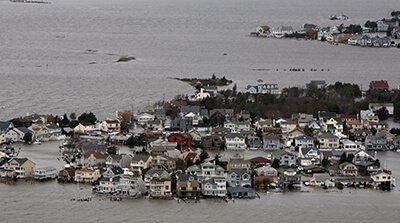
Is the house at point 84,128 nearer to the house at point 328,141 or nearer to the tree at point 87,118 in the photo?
the tree at point 87,118

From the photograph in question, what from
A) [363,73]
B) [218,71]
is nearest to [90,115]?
[218,71]

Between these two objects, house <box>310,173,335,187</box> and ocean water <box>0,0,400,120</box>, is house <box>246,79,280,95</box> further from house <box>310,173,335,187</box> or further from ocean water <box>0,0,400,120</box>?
house <box>310,173,335,187</box>

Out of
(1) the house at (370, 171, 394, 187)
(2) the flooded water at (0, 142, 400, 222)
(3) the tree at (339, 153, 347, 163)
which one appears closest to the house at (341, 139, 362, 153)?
(3) the tree at (339, 153, 347, 163)

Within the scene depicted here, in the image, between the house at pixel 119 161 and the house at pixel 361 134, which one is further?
the house at pixel 361 134

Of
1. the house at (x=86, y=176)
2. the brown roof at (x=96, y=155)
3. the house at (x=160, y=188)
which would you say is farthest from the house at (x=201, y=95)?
the house at (x=160, y=188)

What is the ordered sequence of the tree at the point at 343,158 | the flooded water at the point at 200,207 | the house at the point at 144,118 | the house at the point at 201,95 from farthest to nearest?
1. the house at the point at 201,95
2. the house at the point at 144,118
3. the tree at the point at 343,158
4. the flooded water at the point at 200,207

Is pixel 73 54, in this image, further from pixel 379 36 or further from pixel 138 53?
pixel 379 36

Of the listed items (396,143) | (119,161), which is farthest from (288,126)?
(119,161)
